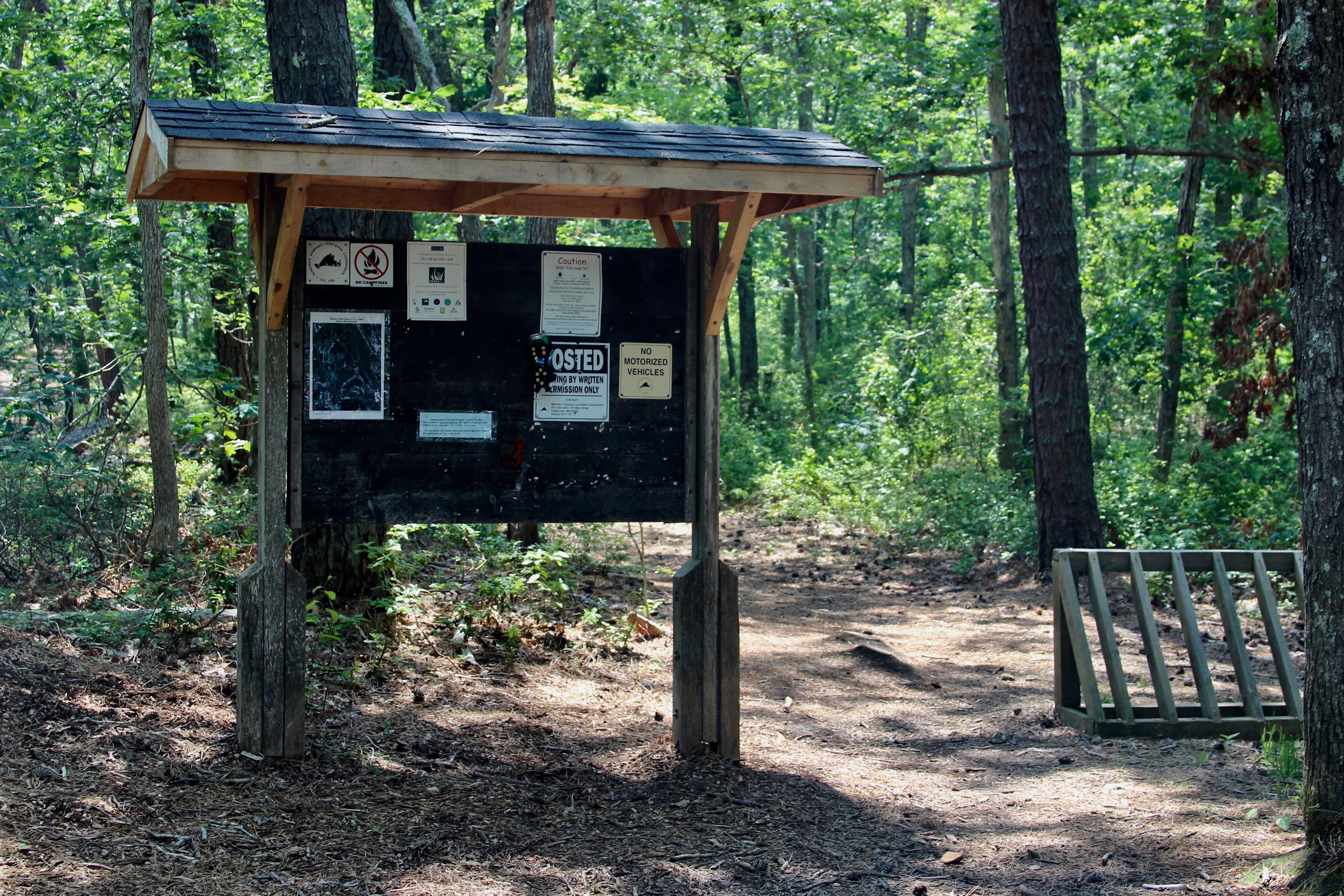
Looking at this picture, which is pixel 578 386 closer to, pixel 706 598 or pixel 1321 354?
pixel 706 598

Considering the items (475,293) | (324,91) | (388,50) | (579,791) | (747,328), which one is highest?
(388,50)

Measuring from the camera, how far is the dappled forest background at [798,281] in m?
9.17

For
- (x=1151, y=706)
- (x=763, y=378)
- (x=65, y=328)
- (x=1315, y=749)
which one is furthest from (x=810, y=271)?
(x=1315, y=749)

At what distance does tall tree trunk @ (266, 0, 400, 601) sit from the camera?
23.0 feet

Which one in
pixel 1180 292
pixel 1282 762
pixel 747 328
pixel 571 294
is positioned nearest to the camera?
pixel 1282 762

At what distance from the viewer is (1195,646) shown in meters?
6.09

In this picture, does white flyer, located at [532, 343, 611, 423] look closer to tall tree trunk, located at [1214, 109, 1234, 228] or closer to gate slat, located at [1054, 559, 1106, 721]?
gate slat, located at [1054, 559, 1106, 721]

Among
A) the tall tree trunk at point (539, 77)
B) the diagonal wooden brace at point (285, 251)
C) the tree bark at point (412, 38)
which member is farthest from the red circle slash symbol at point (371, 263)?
the tree bark at point (412, 38)

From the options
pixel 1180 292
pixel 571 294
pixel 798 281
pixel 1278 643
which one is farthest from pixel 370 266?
pixel 798 281

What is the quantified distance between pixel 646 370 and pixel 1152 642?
10.6 feet

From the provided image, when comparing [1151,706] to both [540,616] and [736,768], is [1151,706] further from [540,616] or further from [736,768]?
[540,616]

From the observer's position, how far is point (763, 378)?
103 ft

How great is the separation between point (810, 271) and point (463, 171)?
2814cm

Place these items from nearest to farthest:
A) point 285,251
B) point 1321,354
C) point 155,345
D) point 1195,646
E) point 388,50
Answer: point 1321,354 < point 285,251 < point 1195,646 < point 155,345 < point 388,50
